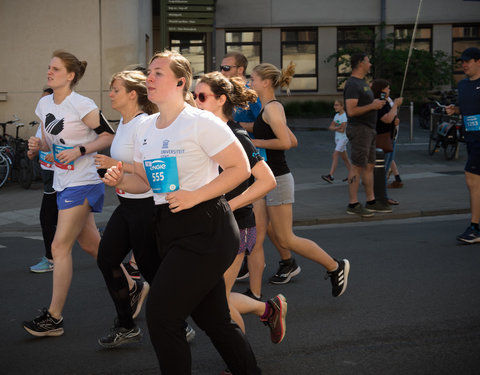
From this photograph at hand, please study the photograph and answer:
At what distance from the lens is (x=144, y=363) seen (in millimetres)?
4297

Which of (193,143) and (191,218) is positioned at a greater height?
(193,143)

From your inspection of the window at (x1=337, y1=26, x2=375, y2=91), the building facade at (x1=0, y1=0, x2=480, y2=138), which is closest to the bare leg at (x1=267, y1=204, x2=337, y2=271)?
the building facade at (x1=0, y1=0, x2=480, y2=138)

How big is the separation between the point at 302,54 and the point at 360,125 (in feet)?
71.6

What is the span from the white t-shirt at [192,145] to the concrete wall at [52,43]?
474 inches

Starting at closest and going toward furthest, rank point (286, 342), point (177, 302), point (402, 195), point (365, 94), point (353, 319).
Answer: point (177, 302), point (286, 342), point (353, 319), point (365, 94), point (402, 195)

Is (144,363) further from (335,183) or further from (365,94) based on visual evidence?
(335,183)

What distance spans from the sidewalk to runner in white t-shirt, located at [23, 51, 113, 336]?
463 cm

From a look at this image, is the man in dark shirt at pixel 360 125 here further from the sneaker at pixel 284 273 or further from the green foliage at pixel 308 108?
the green foliage at pixel 308 108

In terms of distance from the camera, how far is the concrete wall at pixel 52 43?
15.0 metres

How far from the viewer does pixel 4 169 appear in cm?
1336

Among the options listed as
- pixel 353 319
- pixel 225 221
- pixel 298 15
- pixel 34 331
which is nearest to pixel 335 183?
pixel 353 319

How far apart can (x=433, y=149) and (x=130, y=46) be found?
794cm

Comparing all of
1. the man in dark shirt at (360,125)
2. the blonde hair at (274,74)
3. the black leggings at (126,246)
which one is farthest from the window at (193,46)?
the black leggings at (126,246)

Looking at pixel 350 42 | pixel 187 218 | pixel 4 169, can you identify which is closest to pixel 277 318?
pixel 187 218
